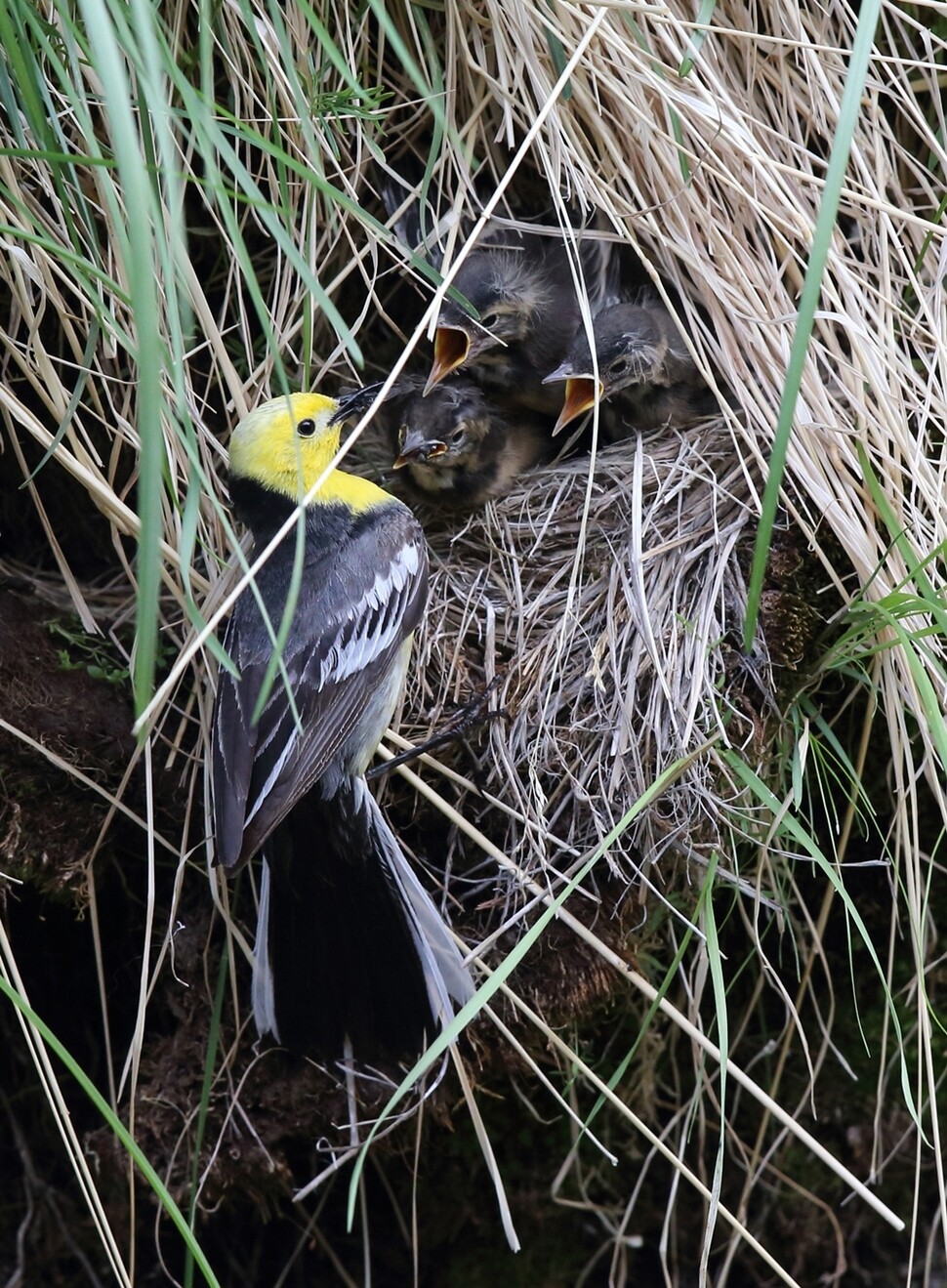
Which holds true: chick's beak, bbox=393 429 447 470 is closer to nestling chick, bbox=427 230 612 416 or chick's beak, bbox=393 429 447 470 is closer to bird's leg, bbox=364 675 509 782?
nestling chick, bbox=427 230 612 416

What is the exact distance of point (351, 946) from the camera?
1926 millimetres

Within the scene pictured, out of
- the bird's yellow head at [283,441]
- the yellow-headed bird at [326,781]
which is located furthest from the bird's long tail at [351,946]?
the bird's yellow head at [283,441]

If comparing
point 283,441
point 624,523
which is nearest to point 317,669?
point 283,441

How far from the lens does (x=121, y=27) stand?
1224mm

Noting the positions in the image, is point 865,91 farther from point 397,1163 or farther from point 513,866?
point 397,1163

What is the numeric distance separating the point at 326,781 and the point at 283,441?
567 millimetres

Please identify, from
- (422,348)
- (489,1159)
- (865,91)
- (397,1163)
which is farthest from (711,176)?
(397,1163)

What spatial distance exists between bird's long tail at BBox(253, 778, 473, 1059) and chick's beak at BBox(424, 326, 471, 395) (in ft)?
2.90

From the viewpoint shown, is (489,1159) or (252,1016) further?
(252,1016)

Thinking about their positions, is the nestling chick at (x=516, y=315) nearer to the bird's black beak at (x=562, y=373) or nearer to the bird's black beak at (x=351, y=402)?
the bird's black beak at (x=562, y=373)

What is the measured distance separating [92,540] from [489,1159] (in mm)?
1388

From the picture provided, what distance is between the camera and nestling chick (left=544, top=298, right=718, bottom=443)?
227cm

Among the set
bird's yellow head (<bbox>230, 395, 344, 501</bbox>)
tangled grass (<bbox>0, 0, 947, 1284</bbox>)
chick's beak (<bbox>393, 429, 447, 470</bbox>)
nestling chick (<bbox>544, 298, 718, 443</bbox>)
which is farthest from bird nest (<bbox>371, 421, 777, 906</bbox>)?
bird's yellow head (<bbox>230, 395, 344, 501</bbox>)

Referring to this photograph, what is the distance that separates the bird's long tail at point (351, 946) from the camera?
6.09ft
